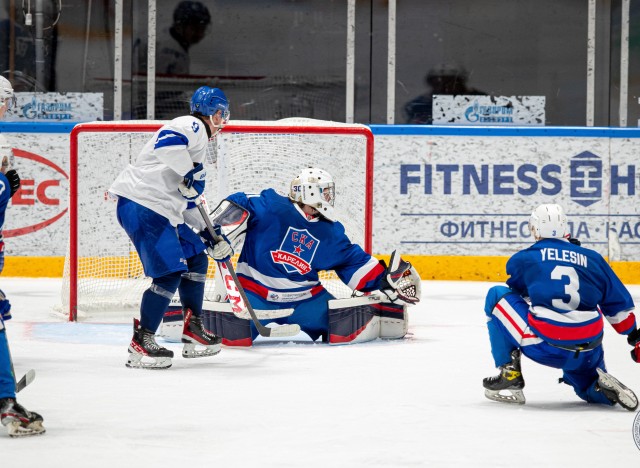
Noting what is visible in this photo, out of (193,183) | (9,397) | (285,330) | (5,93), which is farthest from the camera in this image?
(285,330)

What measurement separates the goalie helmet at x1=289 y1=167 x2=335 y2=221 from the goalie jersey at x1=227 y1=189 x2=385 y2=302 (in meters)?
0.07

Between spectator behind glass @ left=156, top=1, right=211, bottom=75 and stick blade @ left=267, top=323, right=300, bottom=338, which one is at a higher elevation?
spectator behind glass @ left=156, top=1, right=211, bottom=75

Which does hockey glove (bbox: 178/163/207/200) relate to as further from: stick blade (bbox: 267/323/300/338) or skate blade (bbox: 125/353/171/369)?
stick blade (bbox: 267/323/300/338)

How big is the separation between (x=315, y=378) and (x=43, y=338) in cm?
152

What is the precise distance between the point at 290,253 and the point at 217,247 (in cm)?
47

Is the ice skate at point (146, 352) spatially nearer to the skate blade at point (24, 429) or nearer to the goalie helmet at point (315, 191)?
the goalie helmet at point (315, 191)

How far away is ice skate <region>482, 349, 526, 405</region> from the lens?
11.9 feet

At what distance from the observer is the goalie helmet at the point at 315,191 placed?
4973 millimetres

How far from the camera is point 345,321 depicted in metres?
5.08

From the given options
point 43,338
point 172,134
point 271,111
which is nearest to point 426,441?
point 172,134

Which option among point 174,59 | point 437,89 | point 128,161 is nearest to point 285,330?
point 128,161

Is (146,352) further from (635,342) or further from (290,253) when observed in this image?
(635,342)

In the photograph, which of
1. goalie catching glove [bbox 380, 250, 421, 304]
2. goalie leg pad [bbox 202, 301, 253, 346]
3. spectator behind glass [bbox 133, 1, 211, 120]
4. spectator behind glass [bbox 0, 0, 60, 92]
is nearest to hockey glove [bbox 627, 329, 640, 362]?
goalie catching glove [bbox 380, 250, 421, 304]

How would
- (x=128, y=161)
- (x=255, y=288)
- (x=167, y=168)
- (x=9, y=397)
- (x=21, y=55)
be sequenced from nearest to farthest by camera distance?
(x=9, y=397) → (x=167, y=168) → (x=255, y=288) → (x=128, y=161) → (x=21, y=55)
